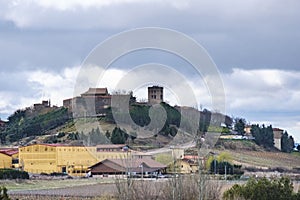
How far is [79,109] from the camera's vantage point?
168 meters

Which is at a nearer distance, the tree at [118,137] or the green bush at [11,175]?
the green bush at [11,175]

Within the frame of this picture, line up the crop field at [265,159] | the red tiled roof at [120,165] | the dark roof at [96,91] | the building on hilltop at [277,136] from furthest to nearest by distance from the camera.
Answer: the building on hilltop at [277,136], the dark roof at [96,91], the crop field at [265,159], the red tiled roof at [120,165]

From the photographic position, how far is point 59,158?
11550 centimetres

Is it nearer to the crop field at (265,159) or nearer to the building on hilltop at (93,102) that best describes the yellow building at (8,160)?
the crop field at (265,159)

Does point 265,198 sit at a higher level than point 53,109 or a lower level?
lower

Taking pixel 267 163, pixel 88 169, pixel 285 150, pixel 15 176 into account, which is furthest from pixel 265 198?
pixel 285 150

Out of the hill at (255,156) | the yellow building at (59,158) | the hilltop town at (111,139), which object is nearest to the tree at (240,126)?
the hilltop town at (111,139)

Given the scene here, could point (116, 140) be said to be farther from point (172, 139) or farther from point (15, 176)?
point (15, 176)

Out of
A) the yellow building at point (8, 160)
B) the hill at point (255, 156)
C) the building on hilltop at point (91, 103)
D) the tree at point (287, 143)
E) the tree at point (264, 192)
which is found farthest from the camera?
the tree at point (287, 143)

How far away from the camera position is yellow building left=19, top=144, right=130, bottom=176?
114 meters

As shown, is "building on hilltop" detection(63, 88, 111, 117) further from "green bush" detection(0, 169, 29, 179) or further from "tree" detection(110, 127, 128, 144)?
"green bush" detection(0, 169, 29, 179)

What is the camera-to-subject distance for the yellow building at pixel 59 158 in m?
114

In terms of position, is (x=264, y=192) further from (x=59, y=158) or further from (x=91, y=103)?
(x=91, y=103)

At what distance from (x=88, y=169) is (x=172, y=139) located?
1137 inches
